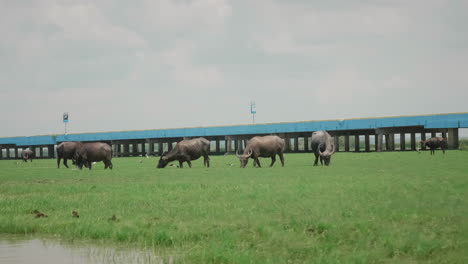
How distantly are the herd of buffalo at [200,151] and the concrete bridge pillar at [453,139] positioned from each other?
35097 mm

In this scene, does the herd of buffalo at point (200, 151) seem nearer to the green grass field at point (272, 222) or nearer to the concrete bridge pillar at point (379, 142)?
the green grass field at point (272, 222)

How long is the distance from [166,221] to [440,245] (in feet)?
15.1

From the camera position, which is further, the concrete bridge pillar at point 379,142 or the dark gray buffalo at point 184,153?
the concrete bridge pillar at point 379,142

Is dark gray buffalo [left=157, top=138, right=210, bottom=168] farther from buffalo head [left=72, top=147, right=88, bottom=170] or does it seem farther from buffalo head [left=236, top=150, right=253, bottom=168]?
buffalo head [left=72, top=147, right=88, bottom=170]

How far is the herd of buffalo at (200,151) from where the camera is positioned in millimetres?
29469

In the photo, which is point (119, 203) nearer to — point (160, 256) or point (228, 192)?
point (228, 192)

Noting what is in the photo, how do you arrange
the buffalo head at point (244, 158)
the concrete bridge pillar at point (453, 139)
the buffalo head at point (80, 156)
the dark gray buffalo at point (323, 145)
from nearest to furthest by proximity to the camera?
1. the dark gray buffalo at point (323, 145)
2. the buffalo head at point (244, 158)
3. the buffalo head at point (80, 156)
4. the concrete bridge pillar at point (453, 139)

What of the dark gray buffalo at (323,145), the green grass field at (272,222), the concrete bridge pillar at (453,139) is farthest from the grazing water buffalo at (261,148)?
the concrete bridge pillar at (453,139)

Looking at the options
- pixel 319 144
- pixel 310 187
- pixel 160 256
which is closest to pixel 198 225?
pixel 160 256

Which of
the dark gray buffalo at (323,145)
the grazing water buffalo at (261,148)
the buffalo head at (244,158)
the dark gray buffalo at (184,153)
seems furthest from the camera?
the dark gray buffalo at (184,153)

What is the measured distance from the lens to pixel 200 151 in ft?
105

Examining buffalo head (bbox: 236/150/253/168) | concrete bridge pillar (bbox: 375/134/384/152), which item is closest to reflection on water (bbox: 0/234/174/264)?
buffalo head (bbox: 236/150/253/168)

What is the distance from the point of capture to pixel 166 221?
9547mm

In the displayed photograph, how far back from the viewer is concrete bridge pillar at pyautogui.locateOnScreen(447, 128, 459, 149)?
200 ft
